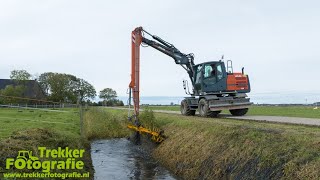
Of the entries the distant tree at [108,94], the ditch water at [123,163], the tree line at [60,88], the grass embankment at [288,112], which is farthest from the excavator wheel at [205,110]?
the distant tree at [108,94]

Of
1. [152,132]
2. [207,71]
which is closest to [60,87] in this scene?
[207,71]

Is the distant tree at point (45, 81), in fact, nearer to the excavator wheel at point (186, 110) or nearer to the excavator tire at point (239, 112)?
the excavator wheel at point (186, 110)

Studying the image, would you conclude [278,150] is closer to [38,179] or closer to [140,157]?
[38,179]

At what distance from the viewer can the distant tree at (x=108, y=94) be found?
127662 millimetres

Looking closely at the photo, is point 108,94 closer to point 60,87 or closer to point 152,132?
point 60,87

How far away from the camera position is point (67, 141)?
10844mm

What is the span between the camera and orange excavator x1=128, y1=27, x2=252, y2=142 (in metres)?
19.8

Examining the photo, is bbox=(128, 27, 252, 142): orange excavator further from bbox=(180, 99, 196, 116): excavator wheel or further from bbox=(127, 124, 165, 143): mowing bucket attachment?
bbox=(127, 124, 165, 143): mowing bucket attachment

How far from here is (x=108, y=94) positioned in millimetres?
130125

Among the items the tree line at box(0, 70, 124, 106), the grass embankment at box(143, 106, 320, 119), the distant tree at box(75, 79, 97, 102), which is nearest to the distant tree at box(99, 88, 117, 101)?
the tree line at box(0, 70, 124, 106)

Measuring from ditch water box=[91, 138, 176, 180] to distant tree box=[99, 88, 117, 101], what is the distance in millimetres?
110239

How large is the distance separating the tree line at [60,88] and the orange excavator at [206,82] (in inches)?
1756

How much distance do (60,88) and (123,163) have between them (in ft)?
282

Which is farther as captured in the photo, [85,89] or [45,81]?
[85,89]
